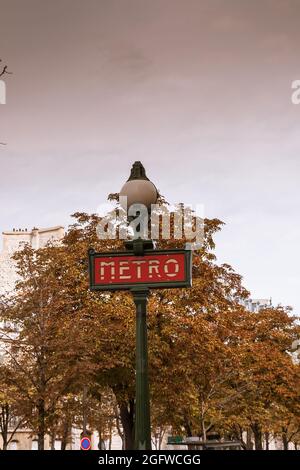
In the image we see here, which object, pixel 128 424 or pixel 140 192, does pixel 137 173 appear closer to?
pixel 140 192

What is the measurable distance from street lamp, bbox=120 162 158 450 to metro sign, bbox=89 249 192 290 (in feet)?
0.33

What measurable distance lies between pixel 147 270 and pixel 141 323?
0.62 m

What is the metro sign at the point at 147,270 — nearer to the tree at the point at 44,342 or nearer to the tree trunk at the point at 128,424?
the tree at the point at 44,342

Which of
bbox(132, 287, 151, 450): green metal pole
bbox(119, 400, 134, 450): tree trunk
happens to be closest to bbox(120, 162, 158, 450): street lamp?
bbox(132, 287, 151, 450): green metal pole

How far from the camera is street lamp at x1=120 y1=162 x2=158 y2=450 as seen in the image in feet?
21.9

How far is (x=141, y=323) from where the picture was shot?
688 cm

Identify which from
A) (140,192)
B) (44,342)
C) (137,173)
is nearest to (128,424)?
(44,342)

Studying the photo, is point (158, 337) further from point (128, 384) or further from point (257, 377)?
point (257, 377)

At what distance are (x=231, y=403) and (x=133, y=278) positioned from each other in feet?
94.8

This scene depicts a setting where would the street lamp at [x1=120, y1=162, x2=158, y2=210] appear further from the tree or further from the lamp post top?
the tree

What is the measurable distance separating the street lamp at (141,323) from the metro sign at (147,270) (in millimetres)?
100

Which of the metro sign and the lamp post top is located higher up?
the lamp post top

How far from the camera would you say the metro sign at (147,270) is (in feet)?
23.4
